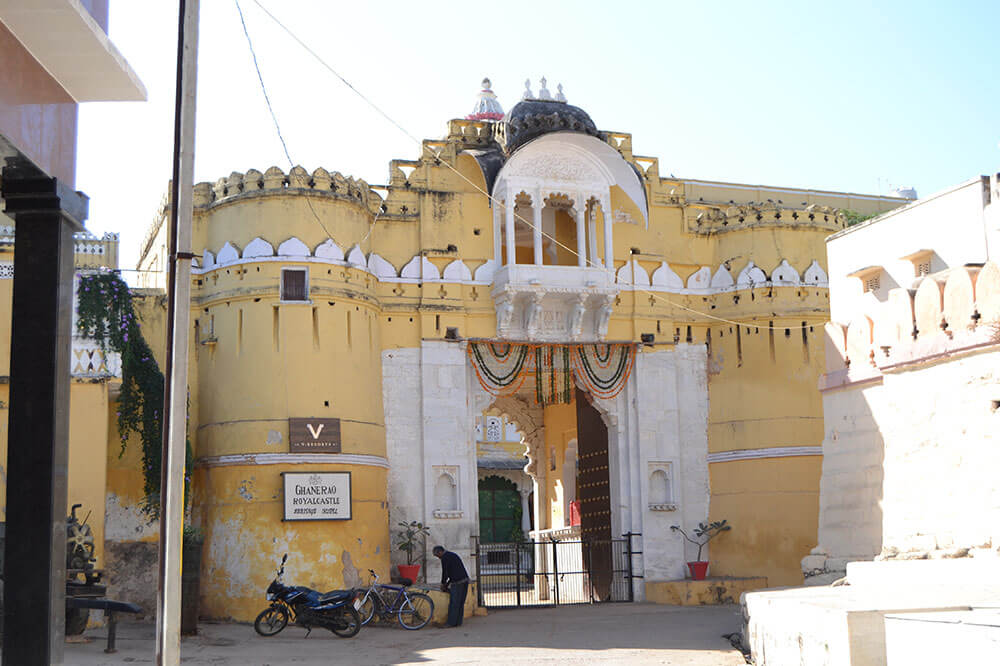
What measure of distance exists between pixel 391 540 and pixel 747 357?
7.61 m

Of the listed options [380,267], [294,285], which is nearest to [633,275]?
[380,267]

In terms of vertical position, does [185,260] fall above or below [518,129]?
below

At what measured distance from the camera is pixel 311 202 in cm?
1966

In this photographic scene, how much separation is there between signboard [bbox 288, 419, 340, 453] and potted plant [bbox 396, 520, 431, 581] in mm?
2014

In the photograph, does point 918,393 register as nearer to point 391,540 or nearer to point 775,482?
point 775,482

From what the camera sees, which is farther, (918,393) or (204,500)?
(204,500)

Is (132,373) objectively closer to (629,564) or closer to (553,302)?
(553,302)

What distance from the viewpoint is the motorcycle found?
15.7 m

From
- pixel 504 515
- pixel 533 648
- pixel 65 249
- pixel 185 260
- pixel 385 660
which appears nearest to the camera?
pixel 65 249

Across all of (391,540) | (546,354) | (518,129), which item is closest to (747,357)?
(546,354)

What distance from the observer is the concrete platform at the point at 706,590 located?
20.4 meters

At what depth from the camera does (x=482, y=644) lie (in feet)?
49.5

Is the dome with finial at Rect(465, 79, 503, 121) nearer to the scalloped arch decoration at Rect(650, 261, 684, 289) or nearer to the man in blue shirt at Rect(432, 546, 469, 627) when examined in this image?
the scalloped arch decoration at Rect(650, 261, 684, 289)

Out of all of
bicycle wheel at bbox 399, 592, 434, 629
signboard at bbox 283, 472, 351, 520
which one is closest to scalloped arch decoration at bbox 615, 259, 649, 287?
signboard at bbox 283, 472, 351, 520
